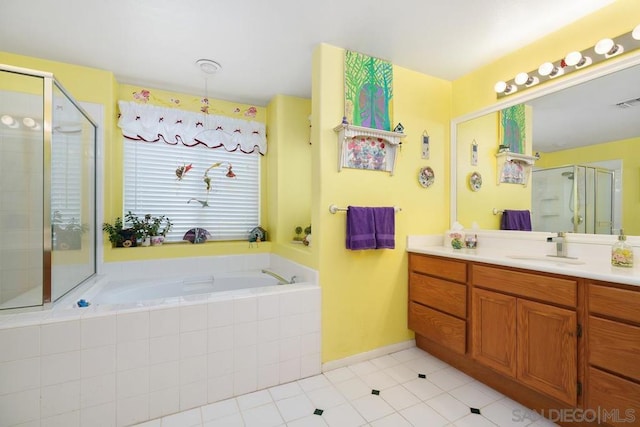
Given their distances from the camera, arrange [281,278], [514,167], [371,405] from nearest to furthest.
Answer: [371,405] → [514,167] → [281,278]

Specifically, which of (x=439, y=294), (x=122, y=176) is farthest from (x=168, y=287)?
(x=439, y=294)

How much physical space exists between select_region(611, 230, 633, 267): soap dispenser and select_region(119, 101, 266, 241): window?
114 inches

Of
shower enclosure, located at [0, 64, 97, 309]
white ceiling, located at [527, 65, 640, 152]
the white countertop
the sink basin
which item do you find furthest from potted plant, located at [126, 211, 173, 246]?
white ceiling, located at [527, 65, 640, 152]

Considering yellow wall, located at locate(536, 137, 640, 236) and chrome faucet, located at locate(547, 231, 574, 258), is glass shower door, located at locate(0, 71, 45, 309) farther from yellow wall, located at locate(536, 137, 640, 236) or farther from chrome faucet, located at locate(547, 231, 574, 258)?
yellow wall, located at locate(536, 137, 640, 236)

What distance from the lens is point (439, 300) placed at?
2.09m

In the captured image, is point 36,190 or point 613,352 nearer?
point 613,352

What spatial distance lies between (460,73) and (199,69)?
2.25 metres

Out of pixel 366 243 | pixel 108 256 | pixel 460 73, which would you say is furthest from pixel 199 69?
pixel 460 73

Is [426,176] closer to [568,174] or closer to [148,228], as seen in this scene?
[568,174]

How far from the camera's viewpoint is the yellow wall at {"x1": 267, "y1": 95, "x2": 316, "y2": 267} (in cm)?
296

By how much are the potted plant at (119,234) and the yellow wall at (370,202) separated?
1.78 meters

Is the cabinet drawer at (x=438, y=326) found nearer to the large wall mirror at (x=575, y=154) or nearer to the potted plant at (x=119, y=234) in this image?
the large wall mirror at (x=575, y=154)

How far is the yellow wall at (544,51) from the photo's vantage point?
5.20ft

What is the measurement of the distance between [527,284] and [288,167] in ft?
7.45
